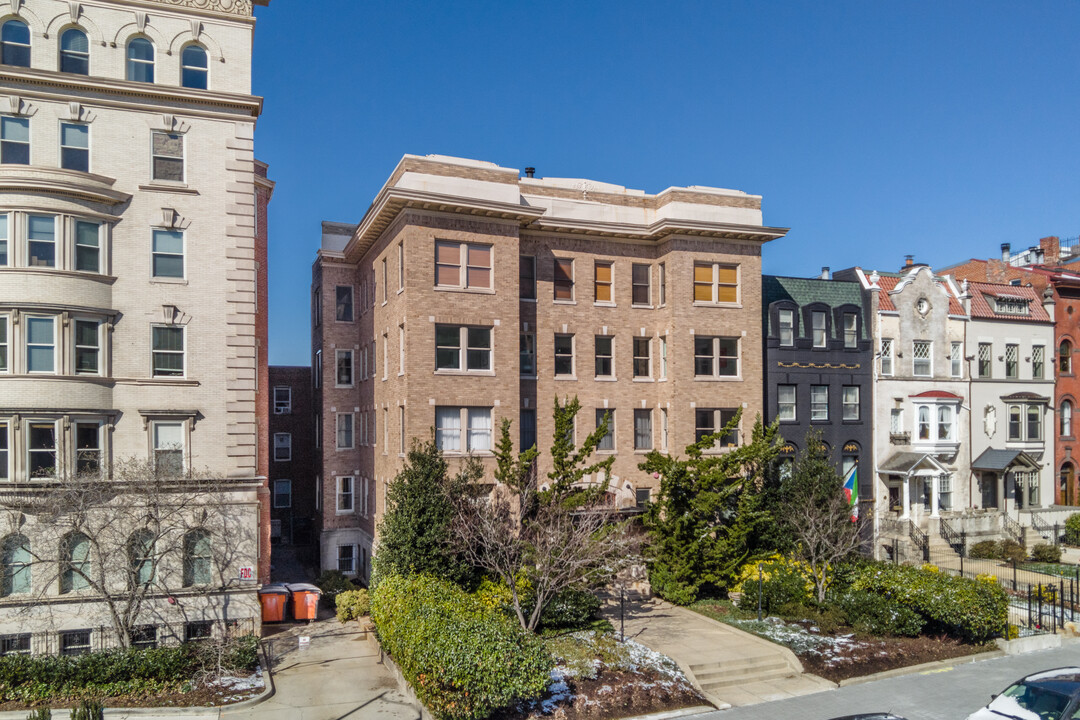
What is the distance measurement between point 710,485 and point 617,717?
437 inches

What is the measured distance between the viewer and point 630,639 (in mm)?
22500

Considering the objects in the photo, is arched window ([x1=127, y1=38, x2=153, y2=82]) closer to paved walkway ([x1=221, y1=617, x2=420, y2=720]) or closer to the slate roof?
paved walkway ([x1=221, y1=617, x2=420, y2=720])

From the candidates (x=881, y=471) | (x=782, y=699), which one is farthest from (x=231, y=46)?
(x=881, y=471)

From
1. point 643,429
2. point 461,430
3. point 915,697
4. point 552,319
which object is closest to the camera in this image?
point 915,697

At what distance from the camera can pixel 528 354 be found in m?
29.7

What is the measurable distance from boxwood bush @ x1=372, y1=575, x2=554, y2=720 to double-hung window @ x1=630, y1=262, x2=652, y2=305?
52.1 feet

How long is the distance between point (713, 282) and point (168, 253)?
1953 centimetres

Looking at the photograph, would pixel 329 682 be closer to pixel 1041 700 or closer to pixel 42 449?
pixel 42 449

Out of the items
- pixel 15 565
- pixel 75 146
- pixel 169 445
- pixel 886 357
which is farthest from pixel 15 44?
pixel 886 357

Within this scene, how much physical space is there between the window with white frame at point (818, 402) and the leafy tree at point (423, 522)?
17519 mm

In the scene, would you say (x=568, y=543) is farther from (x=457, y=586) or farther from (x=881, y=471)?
(x=881, y=471)

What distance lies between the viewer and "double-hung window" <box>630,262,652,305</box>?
31609 millimetres

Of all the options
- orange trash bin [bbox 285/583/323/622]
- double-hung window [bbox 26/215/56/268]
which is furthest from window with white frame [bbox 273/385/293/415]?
double-hung window [bbox 26/215/56/268]

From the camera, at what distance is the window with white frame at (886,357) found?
119 ft
